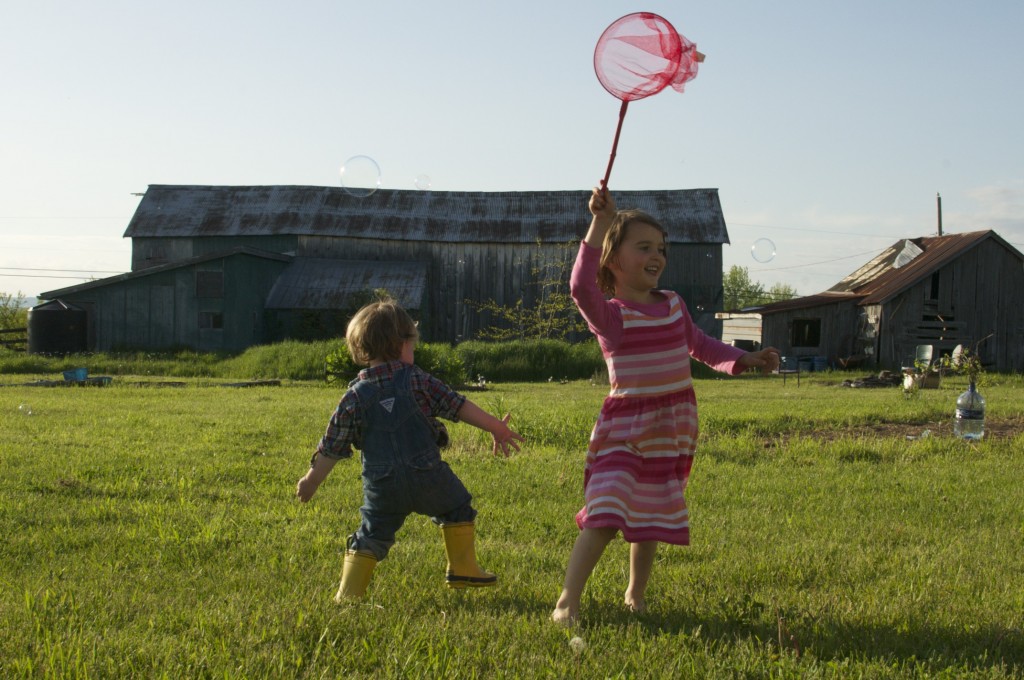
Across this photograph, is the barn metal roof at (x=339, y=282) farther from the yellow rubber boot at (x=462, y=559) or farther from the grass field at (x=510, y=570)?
the yellow rubber boot at (x=462, y=559)

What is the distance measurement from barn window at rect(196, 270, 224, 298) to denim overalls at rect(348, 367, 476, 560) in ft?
101

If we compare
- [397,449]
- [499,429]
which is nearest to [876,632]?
[499,429]

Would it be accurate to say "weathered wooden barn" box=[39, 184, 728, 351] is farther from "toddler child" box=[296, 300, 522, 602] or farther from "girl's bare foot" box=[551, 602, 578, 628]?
"girl's bare foot" box=[551, 602, 578, 628]

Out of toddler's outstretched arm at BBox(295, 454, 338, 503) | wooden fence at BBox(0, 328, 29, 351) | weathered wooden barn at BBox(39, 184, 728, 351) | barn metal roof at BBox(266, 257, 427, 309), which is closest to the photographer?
toddler's outstretched arm at BBox(295, 454, 338, 503)

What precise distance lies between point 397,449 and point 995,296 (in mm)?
34172

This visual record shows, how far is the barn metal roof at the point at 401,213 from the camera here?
39.1 metres

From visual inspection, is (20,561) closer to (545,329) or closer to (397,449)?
(397,449)

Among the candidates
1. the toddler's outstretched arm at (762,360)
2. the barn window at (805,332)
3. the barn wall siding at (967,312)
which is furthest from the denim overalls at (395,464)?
the barn window at (805,332)

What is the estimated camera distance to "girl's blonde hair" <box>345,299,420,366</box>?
4.32 m

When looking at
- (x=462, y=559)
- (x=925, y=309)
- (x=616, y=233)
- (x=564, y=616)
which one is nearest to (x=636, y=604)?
(x=564, y=616)

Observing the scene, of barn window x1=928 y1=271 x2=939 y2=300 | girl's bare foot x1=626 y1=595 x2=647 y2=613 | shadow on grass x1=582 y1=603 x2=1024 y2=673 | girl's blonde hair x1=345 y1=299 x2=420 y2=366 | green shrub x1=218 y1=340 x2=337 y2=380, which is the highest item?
barn window x1=928 y1=271 x2=939 y2=300

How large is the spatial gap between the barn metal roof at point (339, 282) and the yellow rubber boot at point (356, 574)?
29.6m

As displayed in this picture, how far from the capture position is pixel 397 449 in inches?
168

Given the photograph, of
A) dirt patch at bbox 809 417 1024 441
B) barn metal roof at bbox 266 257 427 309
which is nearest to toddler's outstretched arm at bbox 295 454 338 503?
dirt patch at bbox 809 417 1024 441
